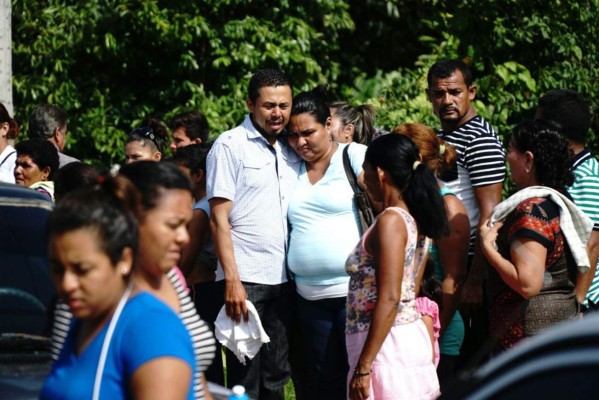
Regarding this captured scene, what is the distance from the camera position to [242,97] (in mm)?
10422

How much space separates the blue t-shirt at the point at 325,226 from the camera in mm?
5609

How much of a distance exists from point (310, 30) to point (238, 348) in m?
5.67

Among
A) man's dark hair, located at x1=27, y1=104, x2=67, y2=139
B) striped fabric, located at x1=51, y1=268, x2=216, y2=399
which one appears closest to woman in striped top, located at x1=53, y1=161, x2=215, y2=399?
striped fabric, located at x1=51, y1=268, x2=216, y2=399

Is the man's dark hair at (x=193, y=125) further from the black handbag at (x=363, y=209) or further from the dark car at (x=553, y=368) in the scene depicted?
the dark car at (x=553, y=368)

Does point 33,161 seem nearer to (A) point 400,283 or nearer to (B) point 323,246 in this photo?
(B) point 323,246

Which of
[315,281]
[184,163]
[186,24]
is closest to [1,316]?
[315,281]

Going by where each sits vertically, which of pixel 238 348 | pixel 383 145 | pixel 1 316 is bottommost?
pixel 238 348

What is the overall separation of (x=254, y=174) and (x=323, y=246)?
23.9 inches

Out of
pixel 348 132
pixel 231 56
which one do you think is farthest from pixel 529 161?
pixel 231 56

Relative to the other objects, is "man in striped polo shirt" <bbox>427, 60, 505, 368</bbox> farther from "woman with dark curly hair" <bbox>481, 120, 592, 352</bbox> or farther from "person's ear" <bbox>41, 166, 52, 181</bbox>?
"person's ear" <bbox>41, 166, 52, 181</bbox>

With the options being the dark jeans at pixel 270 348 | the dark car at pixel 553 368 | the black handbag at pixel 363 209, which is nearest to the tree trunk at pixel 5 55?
the dark jeans at pixel 270 348

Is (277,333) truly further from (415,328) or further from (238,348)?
(415,328)

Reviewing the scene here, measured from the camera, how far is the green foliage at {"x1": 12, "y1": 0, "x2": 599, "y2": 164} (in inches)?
371

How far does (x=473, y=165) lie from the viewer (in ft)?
19.3
